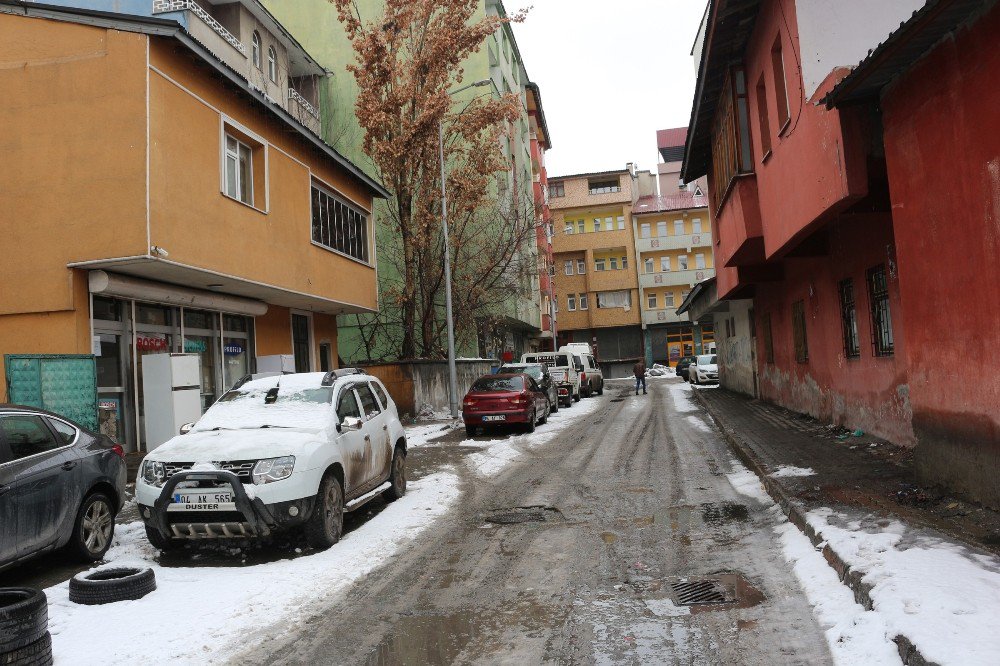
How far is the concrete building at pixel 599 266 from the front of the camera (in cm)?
6431

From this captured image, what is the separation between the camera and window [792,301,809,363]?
16.6 meters

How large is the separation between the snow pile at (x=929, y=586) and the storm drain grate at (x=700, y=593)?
917 mm

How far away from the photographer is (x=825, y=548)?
5.96 meters

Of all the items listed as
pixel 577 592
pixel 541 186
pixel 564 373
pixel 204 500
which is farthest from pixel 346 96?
pixel 577 592

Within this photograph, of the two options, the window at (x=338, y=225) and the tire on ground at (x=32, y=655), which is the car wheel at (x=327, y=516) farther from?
the window at (x=338, y=225)

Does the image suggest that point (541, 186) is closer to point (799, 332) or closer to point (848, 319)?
point (799, 332)

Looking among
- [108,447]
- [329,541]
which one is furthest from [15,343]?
[329,541]

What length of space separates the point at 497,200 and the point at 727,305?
10.5m

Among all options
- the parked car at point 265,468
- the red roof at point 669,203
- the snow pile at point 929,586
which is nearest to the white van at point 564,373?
the parked car at point 265,468

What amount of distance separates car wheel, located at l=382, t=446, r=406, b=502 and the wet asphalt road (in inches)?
17.5

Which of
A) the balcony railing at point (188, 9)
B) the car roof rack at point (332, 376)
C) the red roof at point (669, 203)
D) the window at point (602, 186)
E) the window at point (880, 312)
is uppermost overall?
the window at point (602, 186)

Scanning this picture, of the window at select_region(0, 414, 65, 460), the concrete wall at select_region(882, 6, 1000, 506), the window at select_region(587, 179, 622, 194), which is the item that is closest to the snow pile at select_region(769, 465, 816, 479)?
the concrete wall at select_region(882, 6, 1000, 506)

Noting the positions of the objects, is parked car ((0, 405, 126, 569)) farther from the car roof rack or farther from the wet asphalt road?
the wet asphalt road

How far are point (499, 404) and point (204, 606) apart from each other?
13.0 metres
